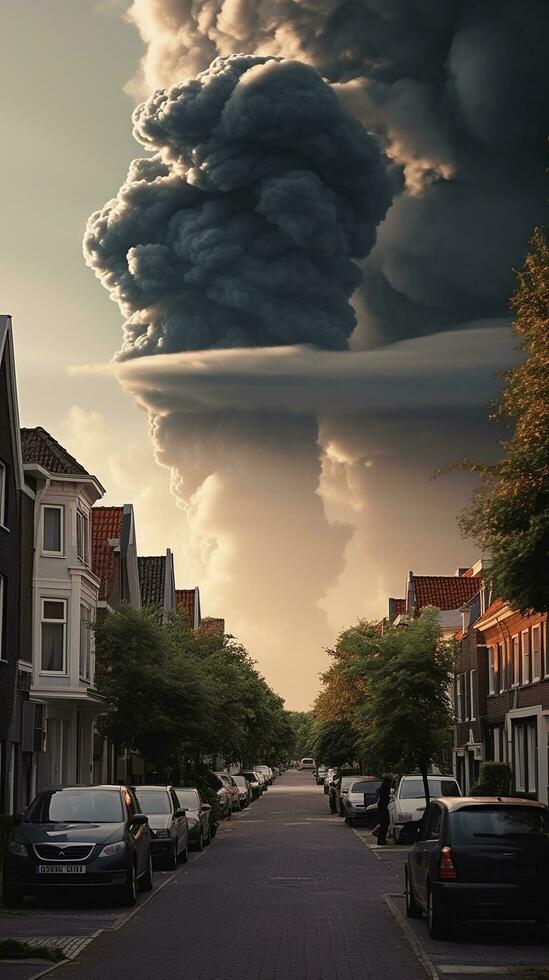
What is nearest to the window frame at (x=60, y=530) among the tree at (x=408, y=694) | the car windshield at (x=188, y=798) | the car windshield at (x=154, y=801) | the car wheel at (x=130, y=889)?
the tree at (x=408, y=694)

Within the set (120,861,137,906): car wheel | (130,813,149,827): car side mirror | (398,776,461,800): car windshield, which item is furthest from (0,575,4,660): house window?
(120,861,137,906): car wheel

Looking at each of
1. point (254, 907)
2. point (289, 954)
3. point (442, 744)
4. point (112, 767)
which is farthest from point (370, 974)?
point (112, 767)

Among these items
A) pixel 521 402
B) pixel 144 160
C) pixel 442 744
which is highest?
pixel 144 160

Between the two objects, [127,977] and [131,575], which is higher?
[131,575]

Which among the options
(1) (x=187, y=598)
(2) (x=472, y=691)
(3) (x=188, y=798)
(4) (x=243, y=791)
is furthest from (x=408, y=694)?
(1) (x=187, y=598)

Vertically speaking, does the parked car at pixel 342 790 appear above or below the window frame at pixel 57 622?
below

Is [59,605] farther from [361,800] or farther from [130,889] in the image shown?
[130,889]

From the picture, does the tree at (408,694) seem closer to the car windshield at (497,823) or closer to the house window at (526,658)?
the house window at (526,658)

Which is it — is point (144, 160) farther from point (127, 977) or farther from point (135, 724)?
point (127, 977)
